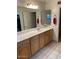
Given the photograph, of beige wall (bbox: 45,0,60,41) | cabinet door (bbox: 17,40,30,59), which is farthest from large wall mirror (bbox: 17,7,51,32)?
beige wall (bbox: 45,0,60,41)

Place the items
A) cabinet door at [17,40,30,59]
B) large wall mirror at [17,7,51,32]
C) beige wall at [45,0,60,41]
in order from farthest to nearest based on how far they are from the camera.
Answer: beige wall at [45,0,60,41], large wall mirror at [17,7,51,32], cabinet door at [17,40,30,59]

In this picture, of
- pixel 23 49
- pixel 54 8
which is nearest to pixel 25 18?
pixel 23 49

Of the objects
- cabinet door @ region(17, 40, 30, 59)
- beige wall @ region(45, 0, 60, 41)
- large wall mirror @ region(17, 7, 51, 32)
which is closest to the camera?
cabinet door @ region(17, 40, 30, 59)

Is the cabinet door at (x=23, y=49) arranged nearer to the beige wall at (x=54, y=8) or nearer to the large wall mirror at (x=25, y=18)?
the large wall mirror at (x=25, y=18)

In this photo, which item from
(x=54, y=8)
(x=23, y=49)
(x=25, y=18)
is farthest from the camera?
(x=54, y=8)

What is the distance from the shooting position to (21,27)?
3.71 m

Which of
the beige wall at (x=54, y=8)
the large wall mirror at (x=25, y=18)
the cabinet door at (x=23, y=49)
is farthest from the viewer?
the beige wall at (x=54, y=8)

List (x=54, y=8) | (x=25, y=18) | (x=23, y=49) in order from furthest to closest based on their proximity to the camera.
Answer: (x=54, y=8) → (x=25, y=18) → (x=23, y=49)

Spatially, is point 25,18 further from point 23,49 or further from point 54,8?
point 54,8

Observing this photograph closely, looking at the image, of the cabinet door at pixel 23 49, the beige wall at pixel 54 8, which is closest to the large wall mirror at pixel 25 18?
the cabinet door at pixel 23 49

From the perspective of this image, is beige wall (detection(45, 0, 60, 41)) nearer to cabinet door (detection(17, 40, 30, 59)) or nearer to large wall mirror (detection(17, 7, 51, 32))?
large wall mirror (detection(17, 7, 51, 32))

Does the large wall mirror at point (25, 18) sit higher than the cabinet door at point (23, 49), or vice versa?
the large wall mirror at point (25, 18)
